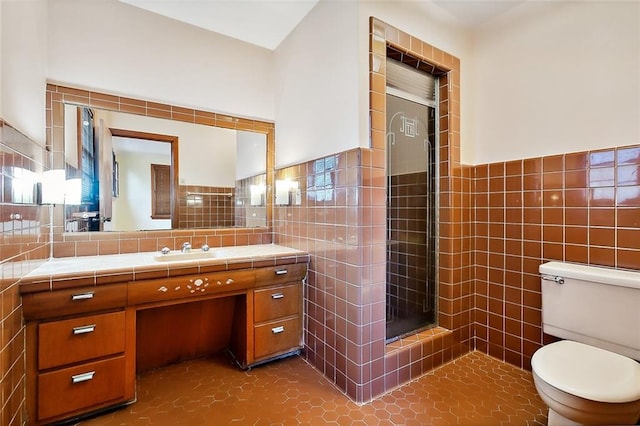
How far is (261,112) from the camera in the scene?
267cm

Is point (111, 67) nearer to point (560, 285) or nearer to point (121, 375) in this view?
point (121, 375)

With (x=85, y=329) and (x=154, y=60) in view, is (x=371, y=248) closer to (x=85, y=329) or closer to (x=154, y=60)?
(x=85, y=329)

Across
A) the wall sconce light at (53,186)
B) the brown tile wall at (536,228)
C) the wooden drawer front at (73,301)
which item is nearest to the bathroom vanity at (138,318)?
the wooden drawer front at (73,301)

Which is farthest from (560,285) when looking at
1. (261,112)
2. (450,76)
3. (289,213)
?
(261,112)

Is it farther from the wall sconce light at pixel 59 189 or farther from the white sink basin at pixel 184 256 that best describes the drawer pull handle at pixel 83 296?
the wall sconce light at pixel 59 189

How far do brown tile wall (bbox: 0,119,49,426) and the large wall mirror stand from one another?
1.53 feet

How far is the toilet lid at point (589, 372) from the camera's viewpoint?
1.22 meters

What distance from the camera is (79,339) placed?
1562 mm

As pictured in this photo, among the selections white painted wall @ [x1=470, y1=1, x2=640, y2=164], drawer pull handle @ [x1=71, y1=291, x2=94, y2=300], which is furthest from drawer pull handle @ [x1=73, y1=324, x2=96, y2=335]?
white painted wall @ [x1=470, y1=1, x2=640, y2=164]

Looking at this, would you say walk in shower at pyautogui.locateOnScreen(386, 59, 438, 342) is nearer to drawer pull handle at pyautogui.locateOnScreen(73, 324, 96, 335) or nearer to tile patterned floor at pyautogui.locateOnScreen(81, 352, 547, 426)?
tile patterned floor at pyautogui.locateOnScreen(81, 352, 547, 426)

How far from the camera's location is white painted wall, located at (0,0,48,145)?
127 cm

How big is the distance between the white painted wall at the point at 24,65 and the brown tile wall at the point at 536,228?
2.82 metres

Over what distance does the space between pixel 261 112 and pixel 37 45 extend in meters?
1.46

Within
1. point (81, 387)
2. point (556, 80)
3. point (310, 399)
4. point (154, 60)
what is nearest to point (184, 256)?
point (81, 387)
